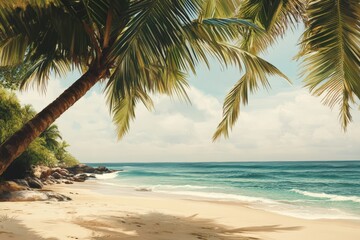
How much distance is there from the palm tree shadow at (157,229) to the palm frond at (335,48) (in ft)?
9.58

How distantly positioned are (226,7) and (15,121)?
31.8 ft

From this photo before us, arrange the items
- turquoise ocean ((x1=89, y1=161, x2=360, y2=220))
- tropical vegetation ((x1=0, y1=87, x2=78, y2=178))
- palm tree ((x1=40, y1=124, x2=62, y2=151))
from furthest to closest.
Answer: palm tree ((x1=40, y1=124, x2=62, y2=151)) < turquoise ocean ((x1=89, y1=161, x2=360, y2=220)) < tropical vegetation ((x1=0, y1=87, x2=78, y2=178))

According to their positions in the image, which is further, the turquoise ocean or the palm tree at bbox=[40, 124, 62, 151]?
the palm tree at bbox=[40, 124, 62, 151]

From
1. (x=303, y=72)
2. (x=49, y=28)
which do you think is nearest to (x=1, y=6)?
(x=49, y=28)

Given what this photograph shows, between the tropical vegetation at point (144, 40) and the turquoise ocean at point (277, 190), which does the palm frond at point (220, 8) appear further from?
the turquoise ocean at point (277, 190)

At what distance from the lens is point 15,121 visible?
12.8 metres

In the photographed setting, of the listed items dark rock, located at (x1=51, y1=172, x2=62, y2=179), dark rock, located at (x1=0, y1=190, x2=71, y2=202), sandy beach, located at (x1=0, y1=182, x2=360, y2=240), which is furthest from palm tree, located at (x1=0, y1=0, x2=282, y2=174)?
dark rock, located at (x1=51, y1=172, x2=62, y2=179)

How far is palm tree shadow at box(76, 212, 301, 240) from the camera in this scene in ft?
17.7

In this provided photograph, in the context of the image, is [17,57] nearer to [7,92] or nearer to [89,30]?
[89,30]

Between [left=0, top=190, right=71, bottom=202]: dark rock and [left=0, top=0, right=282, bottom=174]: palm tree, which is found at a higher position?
[left=0, top=0, right=282, bottom=174]: palm tree

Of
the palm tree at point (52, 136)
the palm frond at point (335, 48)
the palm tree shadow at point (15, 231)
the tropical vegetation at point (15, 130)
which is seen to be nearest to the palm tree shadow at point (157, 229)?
the palm tree shadow at point (15, 231)

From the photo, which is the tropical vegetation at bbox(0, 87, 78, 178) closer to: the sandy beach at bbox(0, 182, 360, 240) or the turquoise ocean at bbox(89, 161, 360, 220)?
the sandy beach at bbox(0, 182, 360, 240)

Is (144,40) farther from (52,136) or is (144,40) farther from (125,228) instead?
(52,136)

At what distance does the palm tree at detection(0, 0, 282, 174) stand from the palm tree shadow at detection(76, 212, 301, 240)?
2158 millimetres
